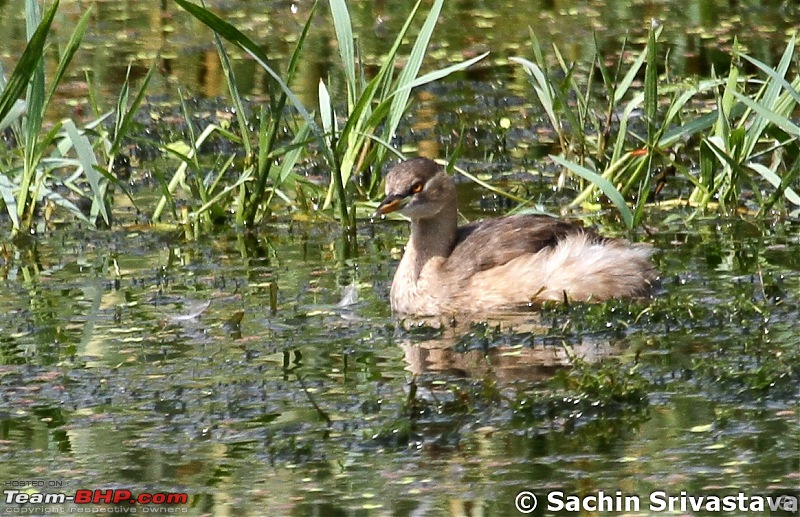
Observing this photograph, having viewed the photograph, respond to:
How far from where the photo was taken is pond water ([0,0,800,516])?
5316 millimetres

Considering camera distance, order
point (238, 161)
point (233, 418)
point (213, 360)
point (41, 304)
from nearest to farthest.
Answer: point (233, 418) → point (213, 360) → point (41, 304) → point (238, 161)

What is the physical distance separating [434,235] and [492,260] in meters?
0.45

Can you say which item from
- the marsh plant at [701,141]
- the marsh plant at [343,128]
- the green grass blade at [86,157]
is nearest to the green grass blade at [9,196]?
the green grass blade at [86,157]

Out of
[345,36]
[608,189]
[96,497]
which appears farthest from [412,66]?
Answer: [96,497]

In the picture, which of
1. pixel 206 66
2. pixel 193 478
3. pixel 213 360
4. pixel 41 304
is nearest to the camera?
pixel 193 478

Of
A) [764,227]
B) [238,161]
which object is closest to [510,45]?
[238,161]

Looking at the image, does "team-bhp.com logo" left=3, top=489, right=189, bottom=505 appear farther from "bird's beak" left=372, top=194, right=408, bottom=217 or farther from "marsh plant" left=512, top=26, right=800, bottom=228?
"marsh plant" left=512, top=26, right=800, bottom=228

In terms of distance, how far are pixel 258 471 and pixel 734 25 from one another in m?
10.3

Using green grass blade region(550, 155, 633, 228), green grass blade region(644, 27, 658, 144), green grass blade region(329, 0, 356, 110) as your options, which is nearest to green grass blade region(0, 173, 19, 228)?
green grass blade region(329, 0, 356, 110)

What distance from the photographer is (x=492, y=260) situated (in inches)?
321

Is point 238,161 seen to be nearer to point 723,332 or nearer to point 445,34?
point 723,332

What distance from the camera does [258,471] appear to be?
216 inches

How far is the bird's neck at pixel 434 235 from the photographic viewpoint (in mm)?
8445

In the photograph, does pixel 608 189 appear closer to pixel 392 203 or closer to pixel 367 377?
pixel 392 203
